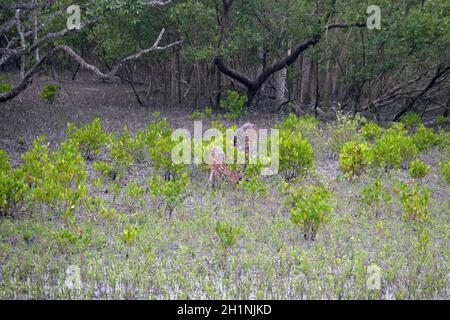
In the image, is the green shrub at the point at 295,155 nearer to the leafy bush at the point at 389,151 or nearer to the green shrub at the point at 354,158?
the green shrub at the point at 354,158

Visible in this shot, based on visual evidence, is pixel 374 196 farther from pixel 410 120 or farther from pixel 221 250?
pixel 410 120

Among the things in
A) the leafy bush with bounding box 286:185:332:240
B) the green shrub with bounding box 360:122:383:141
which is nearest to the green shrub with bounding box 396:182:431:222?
the leafy bush with bounding box 286:185:332:240

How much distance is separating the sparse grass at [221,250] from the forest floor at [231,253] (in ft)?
0.04

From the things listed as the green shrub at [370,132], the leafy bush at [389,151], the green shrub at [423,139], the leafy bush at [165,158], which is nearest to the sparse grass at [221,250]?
the leafy bush at [165,158]

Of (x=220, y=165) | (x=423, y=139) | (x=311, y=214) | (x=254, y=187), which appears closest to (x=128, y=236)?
(x=311, y=214)

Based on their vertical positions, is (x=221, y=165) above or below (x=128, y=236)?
above

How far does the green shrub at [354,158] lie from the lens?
25.2 ft

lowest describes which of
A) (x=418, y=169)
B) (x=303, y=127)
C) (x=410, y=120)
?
(x=418, y=169)

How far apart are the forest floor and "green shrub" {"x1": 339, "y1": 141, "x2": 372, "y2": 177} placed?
0.17 meters

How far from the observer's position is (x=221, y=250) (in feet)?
17.2

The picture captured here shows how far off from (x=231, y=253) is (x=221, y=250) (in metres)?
0.13

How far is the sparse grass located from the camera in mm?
4523

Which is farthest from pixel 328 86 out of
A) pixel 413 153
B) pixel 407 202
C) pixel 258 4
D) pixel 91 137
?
pixel 407 202
